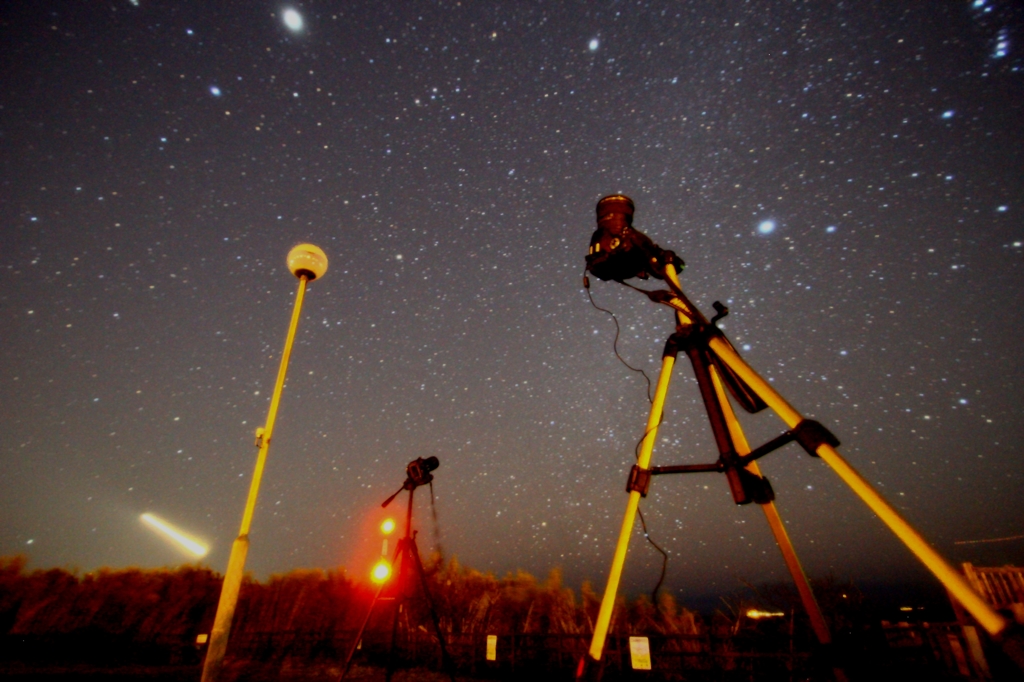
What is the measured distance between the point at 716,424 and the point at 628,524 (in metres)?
0.58

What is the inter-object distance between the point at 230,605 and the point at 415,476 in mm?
1929

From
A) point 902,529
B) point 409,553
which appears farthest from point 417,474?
point 902,529

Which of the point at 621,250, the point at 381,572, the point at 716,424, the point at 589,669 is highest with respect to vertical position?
the point at 621,250

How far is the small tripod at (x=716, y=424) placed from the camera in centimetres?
118

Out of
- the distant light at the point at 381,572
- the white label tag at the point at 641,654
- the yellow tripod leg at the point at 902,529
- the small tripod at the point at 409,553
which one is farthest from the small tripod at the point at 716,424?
the white label tag at the point at 641,654

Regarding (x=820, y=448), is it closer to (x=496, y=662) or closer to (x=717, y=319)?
(x=717, y=319)

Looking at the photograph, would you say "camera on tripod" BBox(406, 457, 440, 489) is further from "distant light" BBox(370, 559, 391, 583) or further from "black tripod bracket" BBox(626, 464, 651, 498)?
"black tripod bracket" BBox(626, 464, 651, 498)

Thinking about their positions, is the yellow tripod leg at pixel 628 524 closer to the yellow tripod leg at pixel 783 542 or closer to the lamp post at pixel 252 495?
the yellow tripod leg at pixel 783 542

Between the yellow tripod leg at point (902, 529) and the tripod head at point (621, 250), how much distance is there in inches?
34.9

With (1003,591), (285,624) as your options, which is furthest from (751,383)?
(285,624)

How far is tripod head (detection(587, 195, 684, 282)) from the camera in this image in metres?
2.10

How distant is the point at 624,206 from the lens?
233cm

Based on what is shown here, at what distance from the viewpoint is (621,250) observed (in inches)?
82.3

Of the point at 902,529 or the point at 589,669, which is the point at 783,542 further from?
the point at 589,669
